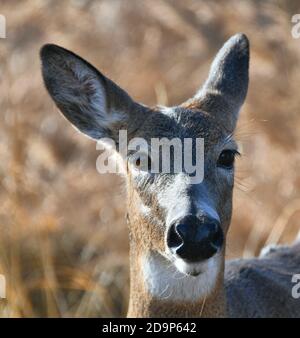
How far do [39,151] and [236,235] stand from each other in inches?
84.7

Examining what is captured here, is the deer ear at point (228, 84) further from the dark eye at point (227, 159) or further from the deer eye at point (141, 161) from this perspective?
the deer eye at point (141, 161)

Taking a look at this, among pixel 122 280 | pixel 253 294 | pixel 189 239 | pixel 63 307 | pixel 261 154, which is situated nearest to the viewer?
pixel 189 239

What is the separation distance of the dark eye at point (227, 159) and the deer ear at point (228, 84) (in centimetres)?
29

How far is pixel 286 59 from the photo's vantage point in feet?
34.3

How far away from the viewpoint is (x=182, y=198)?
5051mm

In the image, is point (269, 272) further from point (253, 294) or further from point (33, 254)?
point (33, 254)

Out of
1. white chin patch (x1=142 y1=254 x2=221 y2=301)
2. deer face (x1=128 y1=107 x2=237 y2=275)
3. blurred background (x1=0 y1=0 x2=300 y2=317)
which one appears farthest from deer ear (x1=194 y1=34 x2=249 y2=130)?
blurred background (x1=0 y1=0 x2=300 y2=317)

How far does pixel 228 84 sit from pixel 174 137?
76cm

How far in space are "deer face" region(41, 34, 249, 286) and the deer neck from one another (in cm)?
8

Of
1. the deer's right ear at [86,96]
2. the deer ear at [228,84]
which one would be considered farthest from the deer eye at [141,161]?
the deer ear at [228,84]

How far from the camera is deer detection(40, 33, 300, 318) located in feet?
16.3

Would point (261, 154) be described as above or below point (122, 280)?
above

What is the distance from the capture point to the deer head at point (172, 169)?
494 cm
